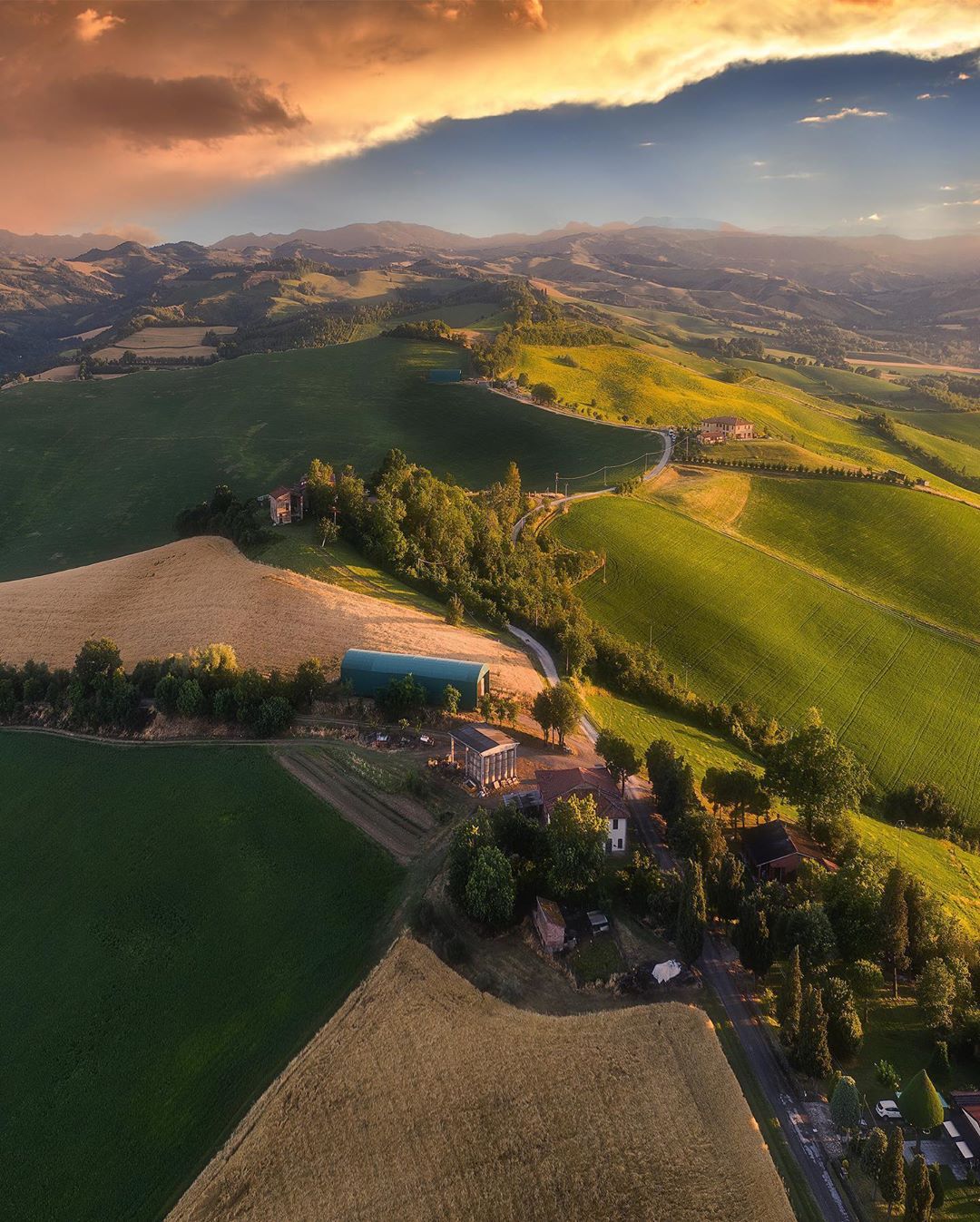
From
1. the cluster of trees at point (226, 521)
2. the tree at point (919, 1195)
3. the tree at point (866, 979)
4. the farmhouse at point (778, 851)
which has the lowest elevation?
the farmhouse at point (778, 851)

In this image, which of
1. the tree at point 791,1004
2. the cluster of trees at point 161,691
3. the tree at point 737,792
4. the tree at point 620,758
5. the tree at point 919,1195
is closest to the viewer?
the tree at point 919,1195

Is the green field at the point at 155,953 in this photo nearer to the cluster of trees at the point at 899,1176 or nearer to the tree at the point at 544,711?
the tree at the point at 544,711

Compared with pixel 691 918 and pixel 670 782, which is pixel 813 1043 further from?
pixel 670 782

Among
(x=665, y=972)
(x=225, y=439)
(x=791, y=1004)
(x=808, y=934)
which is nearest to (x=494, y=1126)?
(x=665, y=972)

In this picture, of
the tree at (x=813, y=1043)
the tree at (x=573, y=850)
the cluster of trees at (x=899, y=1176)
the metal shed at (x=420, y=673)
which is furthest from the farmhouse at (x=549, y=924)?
the metal shed at (x=420, y=673)

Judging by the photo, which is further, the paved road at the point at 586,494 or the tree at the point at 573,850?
the paved road at the point at 586,494

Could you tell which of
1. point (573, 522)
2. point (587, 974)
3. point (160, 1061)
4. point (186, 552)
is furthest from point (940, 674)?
point (186, 552)

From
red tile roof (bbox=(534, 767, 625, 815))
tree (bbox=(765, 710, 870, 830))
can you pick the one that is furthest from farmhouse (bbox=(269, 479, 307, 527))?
tree (bbox=(765, 710, 870, 830))
